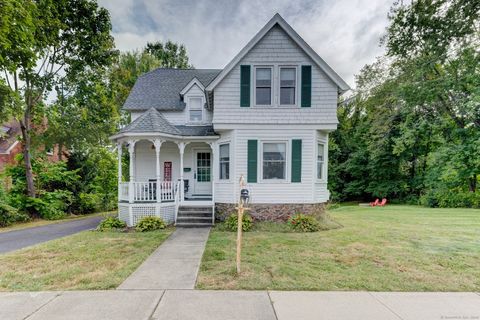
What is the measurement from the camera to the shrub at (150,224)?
8977 mm

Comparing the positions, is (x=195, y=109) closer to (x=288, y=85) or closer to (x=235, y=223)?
(x=288, y=85)

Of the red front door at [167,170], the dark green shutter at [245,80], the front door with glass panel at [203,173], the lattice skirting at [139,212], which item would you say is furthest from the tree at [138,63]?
the dark green shutter at [245,80]

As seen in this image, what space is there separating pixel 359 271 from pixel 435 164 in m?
17.4

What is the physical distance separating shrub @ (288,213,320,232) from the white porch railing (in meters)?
5.14

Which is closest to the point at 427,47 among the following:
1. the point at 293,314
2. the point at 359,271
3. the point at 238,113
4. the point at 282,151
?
the point at 282,151

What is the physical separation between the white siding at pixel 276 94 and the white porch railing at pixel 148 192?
353cm

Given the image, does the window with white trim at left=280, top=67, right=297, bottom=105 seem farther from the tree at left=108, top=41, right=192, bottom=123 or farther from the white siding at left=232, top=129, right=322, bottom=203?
the tree at left=108, top=41, right=192, bottom=123

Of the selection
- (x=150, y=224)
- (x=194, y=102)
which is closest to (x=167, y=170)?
(x=150, y=224)

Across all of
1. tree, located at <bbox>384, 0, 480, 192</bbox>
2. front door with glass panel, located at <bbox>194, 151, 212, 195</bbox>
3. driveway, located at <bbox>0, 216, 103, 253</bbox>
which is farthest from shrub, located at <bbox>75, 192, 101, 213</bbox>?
tree, located at <bbox>384, 0, 480, 192</bbox>

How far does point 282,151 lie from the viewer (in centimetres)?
977

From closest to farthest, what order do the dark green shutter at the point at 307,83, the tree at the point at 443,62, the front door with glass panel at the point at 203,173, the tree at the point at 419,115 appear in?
the tree at the point at 443,62 < the tree at the point at 419,115 < the dark green shutter at the point at 307,83 < the front door with glass panel at the point at 203,173

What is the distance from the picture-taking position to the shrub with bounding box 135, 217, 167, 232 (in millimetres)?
8977

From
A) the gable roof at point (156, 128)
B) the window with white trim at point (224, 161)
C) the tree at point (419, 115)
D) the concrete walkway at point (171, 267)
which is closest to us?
the concrete walkway at point (171, 267)

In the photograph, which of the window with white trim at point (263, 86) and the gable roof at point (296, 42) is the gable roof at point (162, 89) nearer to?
the gable roof at point (296, 42)
